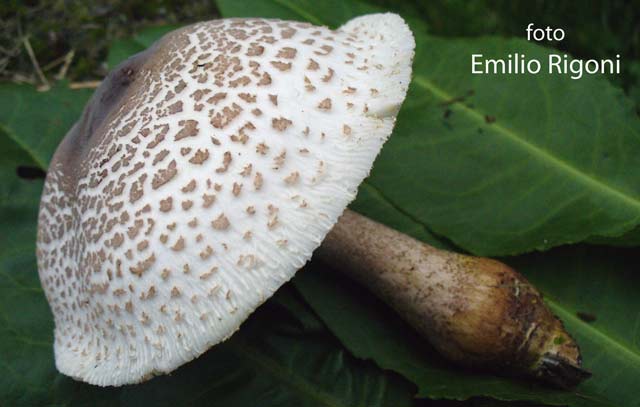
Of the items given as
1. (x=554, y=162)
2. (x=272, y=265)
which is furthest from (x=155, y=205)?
(x=554, y=162)

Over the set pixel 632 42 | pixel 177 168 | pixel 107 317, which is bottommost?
pixel 107 317

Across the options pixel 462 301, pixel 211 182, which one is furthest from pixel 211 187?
pixel 462 301

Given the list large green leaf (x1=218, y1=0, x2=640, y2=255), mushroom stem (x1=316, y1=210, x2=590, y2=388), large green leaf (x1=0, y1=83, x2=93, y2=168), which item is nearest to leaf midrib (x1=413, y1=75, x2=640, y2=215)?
large green leaf (x1=218, y1=0, x2=640, y2=255)

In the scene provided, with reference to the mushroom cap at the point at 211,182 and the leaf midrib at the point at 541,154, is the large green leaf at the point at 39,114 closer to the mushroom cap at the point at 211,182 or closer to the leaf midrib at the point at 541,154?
the mushroom cap at the point at 211,182

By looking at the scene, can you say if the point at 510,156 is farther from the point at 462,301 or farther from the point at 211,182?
the point at 211,182

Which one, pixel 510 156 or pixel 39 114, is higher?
pixel 510 156

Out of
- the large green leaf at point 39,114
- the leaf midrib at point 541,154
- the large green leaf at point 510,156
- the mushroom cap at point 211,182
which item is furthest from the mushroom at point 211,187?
the large green leaf at point 39,114

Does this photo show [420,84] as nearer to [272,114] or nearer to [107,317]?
[272,114]

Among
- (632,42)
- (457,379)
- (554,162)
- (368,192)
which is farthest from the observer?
(632,42)
